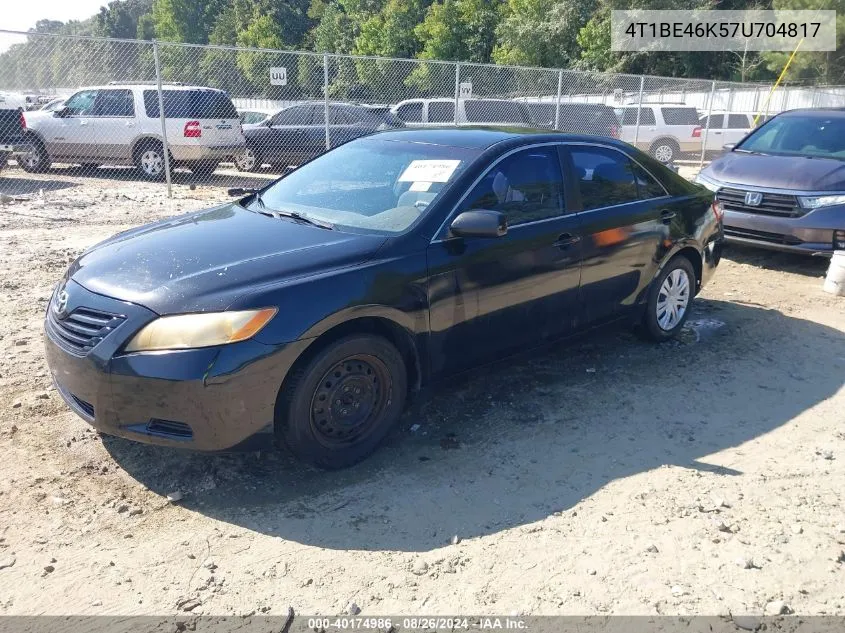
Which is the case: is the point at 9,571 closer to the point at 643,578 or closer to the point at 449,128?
the point at 643,578

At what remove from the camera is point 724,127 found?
69.2ft

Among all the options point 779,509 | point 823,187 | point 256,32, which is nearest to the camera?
point 779,509

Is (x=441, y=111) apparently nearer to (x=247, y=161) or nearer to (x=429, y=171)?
(x=247, y=161)

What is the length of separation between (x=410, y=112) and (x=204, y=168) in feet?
16.7

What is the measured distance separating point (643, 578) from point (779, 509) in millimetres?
1003

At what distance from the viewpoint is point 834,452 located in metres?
4.04

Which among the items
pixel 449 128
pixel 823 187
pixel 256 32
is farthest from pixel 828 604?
pixel 256 32

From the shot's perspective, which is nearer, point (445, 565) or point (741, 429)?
point (445, 565)

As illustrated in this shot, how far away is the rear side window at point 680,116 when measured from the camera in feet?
65.2

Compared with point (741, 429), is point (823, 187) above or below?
above

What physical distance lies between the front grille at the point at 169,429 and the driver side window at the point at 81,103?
1283 cm

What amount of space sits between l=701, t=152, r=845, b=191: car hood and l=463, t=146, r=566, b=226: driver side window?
4.68m

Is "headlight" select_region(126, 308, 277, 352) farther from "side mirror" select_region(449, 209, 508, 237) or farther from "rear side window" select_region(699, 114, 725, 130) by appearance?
"rear side window" select_region(699, 114, 725, 130)

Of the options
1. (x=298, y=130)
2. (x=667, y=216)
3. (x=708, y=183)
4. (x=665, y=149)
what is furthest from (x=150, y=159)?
(x=665, y=149)
